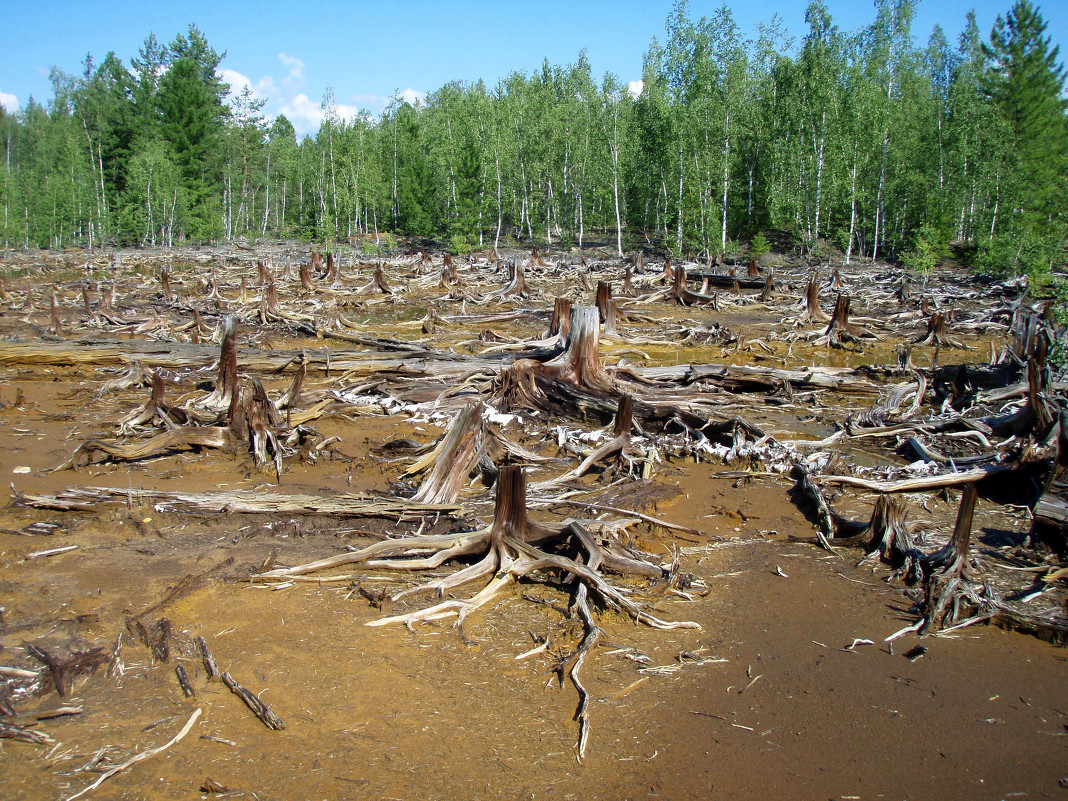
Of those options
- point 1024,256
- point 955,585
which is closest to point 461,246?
point 1024,256

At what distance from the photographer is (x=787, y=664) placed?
12.9 ft

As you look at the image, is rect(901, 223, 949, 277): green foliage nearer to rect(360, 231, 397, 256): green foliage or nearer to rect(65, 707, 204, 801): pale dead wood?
rect(360, 231, 397, 256): green foliage

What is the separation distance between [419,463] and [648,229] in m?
38.8

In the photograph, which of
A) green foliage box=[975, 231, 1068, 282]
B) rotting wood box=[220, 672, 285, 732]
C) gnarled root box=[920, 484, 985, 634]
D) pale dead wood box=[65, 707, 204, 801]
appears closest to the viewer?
pale dead wood box=[65, 707, 204, 801]

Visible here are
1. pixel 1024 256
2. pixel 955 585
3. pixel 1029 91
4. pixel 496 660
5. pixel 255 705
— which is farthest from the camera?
pixel 1029 91

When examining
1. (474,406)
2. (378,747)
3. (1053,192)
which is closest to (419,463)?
(474,406)

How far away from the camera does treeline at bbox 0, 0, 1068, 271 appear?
30.2m

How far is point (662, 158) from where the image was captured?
35.0 metres

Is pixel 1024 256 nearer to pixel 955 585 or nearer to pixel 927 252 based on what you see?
pixel 927 252

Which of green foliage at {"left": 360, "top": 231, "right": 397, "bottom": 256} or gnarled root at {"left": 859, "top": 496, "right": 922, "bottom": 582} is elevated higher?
green foliage at {"left": 360, "top": 231, "right": 397, "bottom": 256}

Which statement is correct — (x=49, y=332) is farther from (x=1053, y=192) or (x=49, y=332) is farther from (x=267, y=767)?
(x=1053, y=192)

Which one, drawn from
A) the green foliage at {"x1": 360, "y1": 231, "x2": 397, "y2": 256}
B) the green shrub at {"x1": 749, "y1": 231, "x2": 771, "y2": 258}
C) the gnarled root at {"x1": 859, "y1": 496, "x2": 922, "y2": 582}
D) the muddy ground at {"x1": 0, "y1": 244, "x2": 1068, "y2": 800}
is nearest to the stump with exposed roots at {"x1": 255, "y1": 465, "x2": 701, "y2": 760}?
the muddy ground at {"x1": 0, "y1": 244, "x2": 1068, "y2": 800}

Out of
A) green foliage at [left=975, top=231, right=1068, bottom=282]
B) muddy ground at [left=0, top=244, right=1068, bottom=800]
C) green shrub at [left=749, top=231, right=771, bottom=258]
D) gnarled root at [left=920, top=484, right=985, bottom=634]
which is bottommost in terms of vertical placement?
muddy ground at [left=0, top=244, right=1068, bottom=800]

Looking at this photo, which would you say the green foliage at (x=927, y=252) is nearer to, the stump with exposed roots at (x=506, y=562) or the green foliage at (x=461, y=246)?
the green foliage at (x=461, y=246)
